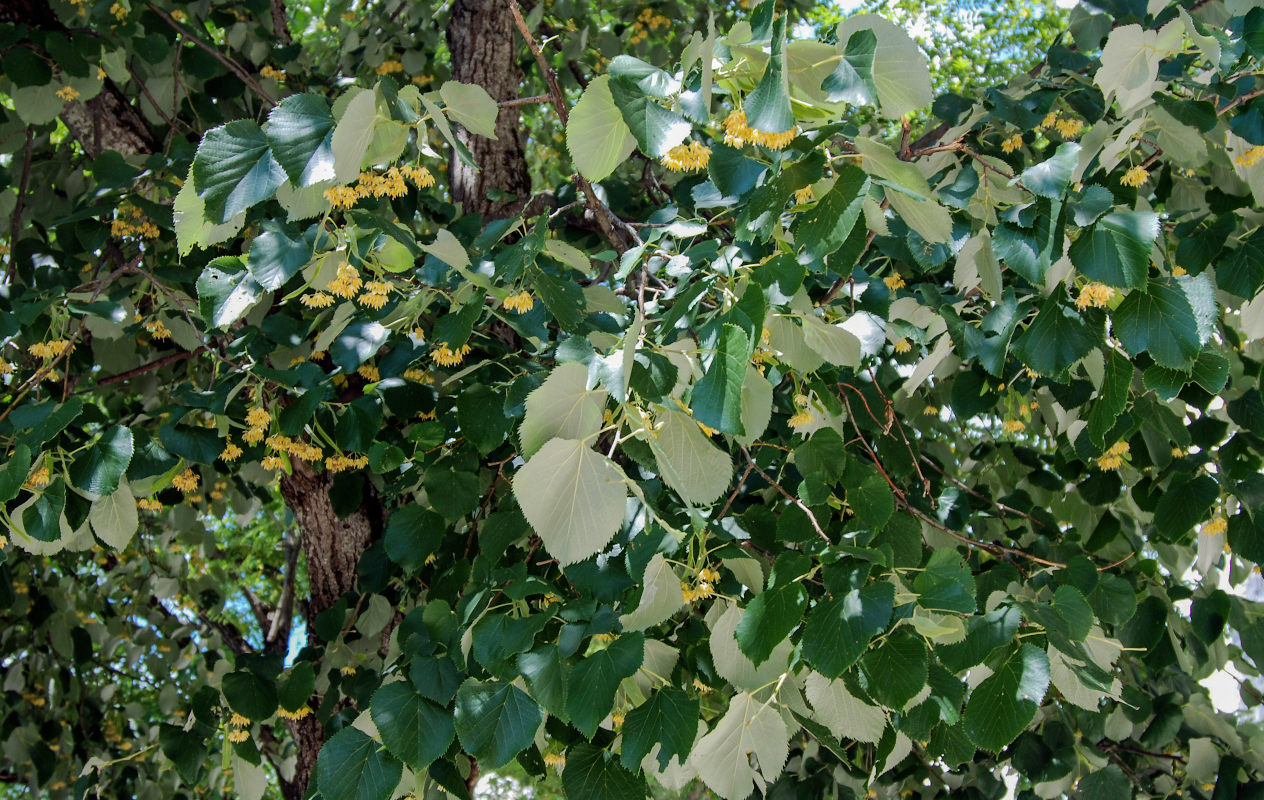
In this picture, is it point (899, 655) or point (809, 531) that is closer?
point (899, 655)

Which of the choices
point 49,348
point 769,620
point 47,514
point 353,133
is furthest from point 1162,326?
point 49,348

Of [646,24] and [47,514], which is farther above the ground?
[47,514]

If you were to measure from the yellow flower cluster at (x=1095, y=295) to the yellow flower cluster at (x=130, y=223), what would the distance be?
1925mm

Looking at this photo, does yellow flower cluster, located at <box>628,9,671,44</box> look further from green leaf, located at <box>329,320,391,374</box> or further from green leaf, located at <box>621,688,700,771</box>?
green leaf, located at <box>621,688,700,771</box>

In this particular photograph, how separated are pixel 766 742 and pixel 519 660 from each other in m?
0.34

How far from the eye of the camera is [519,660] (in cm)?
142

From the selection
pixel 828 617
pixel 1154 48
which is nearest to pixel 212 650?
pixel 828 617

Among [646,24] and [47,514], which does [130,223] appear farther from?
[646,24]

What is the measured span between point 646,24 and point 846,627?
258cm

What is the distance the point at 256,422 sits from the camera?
195 cm

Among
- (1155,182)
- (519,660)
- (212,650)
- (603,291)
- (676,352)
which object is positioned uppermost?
(676,352)

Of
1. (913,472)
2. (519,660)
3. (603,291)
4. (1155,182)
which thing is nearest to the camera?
(519,660)

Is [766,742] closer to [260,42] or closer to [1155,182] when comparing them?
[1155,182]

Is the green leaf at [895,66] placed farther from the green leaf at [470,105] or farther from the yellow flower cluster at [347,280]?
the yellow flower cluster at [347,280]
